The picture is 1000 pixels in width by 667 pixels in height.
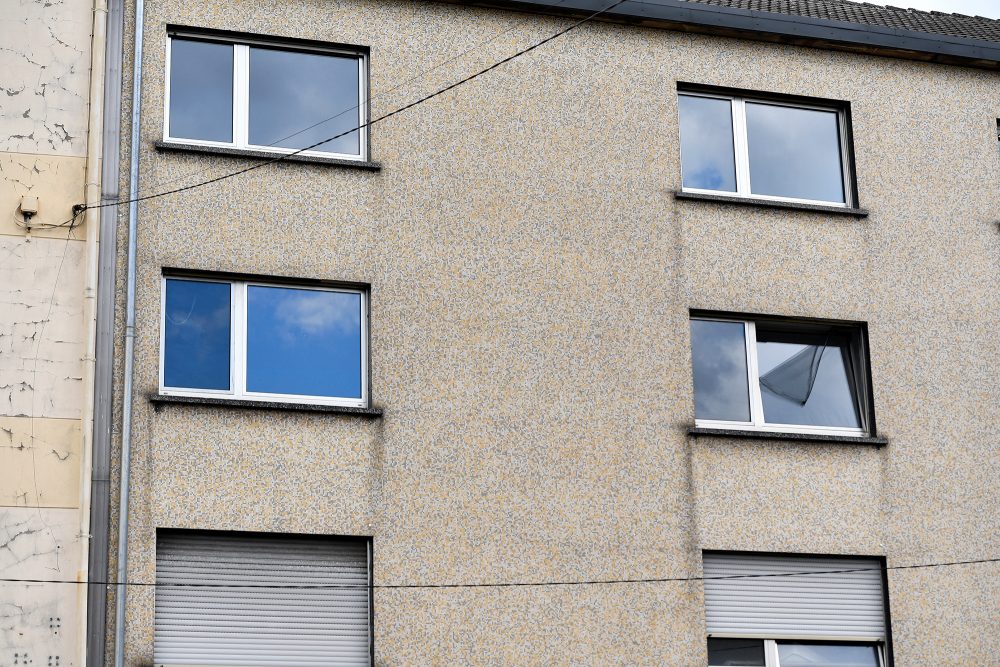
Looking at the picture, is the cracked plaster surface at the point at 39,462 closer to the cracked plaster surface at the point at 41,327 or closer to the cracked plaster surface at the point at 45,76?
the cracked plaster surface at the point at 41,327

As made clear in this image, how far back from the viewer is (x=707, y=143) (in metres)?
16.6

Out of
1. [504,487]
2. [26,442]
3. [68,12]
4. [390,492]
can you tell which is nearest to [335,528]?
[390,492]

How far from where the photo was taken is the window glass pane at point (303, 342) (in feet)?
47.4

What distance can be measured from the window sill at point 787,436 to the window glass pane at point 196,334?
443 centimetres

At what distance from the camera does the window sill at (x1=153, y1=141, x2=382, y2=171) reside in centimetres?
1458

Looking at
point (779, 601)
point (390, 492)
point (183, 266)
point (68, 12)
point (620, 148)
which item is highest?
point (68, 12)

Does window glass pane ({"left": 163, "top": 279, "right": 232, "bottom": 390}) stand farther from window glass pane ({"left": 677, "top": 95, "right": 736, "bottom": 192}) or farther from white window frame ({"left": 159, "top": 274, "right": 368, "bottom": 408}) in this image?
window glass pane ({"left": 677, "top": 95, "right": 736, "bottom": 192})

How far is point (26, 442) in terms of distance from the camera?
13.2 m

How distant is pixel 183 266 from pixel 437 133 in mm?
2821

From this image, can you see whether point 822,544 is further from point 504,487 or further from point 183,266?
point 183,266

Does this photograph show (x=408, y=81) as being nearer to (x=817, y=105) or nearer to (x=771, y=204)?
(x=771, y=204)

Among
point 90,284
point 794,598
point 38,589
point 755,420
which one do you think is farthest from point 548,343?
point 38,589

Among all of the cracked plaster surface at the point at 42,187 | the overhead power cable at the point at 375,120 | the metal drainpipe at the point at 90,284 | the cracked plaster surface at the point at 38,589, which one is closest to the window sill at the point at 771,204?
the overhead power cable at the point at 375,120

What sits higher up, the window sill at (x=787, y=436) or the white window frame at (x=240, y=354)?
the white window frame at (x=240, y=354)
